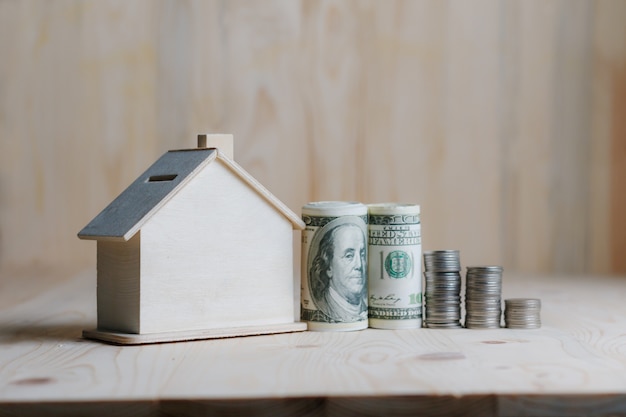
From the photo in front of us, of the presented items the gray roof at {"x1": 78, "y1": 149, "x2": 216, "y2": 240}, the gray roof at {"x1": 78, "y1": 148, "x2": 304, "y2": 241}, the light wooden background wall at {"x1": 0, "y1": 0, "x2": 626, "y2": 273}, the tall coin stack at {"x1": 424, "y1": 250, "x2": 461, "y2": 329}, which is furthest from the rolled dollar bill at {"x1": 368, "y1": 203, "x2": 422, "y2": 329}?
the light wooden background wall at {"x1": 0, "y1": 0, "x2": 626, "y2": 273}

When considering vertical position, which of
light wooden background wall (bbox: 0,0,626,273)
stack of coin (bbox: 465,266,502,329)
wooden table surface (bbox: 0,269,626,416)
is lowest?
wooden table surface (bbox: 0,269,626,416)

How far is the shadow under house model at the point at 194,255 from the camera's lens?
4.63ft

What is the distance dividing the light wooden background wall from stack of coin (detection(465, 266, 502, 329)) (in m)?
1.21

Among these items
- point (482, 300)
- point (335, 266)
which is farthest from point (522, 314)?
point (335, 266)

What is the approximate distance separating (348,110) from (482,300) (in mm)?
1284

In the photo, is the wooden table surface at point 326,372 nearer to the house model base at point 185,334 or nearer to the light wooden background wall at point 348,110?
the house model base at point 185,334

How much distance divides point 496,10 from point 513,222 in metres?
0.64

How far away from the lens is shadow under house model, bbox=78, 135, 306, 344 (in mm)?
1412

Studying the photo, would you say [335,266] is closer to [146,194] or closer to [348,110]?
[146,194]

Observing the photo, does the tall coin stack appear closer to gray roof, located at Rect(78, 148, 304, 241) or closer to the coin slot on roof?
gray roof, located at Rect(78, 148, 304, 241)

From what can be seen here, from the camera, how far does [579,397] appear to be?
106 cm

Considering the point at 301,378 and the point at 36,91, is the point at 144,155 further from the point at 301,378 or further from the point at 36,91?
the point at 301,378

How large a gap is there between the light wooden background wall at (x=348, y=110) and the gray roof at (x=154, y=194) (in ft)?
3.93

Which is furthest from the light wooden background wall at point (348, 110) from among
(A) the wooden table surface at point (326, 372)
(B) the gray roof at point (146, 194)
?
(B) the gray roof at point (146, 194)
